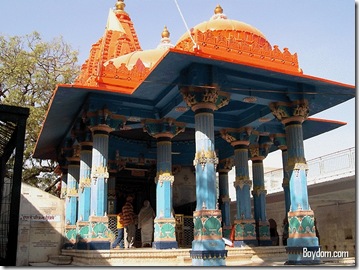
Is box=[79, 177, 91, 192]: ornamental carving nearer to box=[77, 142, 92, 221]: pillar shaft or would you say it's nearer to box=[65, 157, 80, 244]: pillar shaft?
box=[77, 142, 92, 221]: pillar shaft

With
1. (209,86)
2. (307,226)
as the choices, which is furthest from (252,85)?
(307,226)

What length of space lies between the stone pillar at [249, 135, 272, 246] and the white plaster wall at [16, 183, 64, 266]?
735 centimetres

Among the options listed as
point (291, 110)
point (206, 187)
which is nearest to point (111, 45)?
point (291, 110)

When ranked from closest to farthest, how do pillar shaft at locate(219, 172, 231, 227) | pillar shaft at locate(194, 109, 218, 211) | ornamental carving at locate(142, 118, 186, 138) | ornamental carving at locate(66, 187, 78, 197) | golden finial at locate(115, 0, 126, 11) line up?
pillar shaft at locate(194, 109, 218, 211), ornamental carving at locate(142, 118, 186, 138), ornamental carving at locate(66, 187, 78, 197), pillar shaft at locate(219, 172, 231, 227), golden finial at locate(115, 0, 126, 11)

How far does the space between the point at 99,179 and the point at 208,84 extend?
4.58m

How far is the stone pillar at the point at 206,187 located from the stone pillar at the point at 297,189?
84.6 inches

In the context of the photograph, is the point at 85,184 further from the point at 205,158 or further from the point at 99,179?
the point at 205,158

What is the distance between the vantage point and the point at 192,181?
2088cm

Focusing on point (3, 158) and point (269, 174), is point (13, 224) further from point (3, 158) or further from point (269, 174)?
point (269, 174)

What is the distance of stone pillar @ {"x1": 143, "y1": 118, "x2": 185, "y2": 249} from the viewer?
44.8 ft

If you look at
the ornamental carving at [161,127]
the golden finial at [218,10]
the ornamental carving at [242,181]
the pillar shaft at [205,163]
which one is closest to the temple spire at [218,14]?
the golden finial at [218,10]

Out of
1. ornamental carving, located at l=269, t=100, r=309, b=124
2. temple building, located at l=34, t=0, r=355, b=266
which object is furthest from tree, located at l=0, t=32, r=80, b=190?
ornamental carving, located at l=269, t=100, r=309, b=124

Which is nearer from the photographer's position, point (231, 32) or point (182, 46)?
point (182, 46)

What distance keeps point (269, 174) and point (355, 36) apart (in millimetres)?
15446
